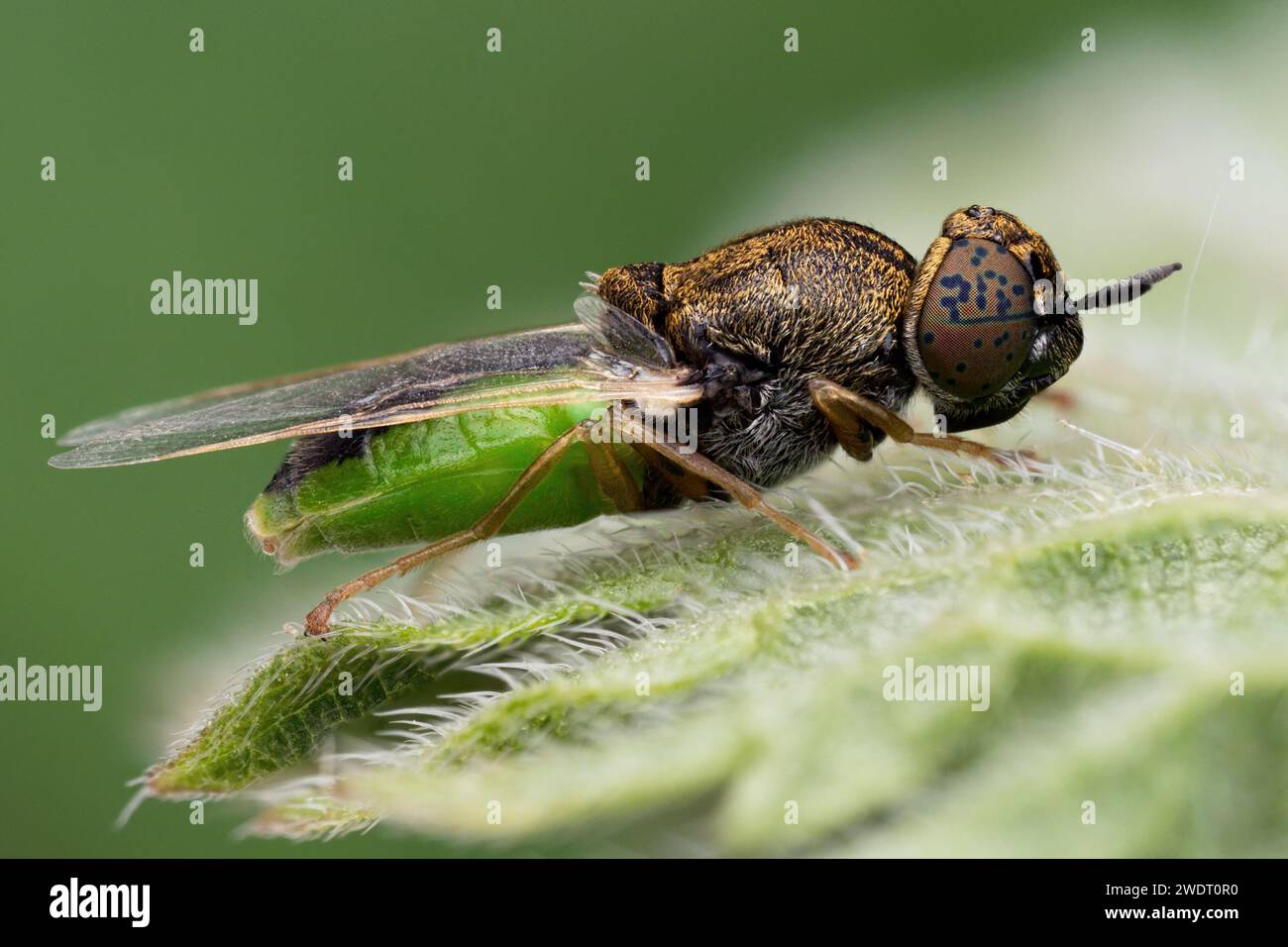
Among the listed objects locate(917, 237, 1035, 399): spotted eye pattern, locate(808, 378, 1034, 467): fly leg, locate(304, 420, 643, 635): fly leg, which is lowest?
locate(304, 420, 643, 635): fly leg

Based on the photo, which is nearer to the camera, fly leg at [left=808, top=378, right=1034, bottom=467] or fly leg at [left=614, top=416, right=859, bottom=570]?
fly leg at [left=614, top=416, right=859, bottom=570]

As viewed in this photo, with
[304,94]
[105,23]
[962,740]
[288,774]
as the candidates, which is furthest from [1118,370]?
[105,23]

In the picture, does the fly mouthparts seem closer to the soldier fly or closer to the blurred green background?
the soldier fly

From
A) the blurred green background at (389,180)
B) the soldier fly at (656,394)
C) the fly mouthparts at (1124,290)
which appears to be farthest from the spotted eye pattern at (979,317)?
the blurred green background at (389,180)

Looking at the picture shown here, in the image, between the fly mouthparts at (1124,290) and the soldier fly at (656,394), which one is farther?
the soldier fly at (656,394)

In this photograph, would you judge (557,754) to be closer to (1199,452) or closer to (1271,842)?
(1271,842)

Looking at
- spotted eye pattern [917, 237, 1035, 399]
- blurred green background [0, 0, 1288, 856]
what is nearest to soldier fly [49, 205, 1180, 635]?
spotted eye pattern [917, 237, 1035, 399]

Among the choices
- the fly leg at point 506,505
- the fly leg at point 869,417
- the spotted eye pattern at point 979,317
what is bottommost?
the fly leg at point 506,505

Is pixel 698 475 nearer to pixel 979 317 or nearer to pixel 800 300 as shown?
pixel 800 300

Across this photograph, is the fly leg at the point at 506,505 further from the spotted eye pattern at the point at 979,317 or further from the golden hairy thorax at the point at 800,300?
the spotted eye pattern at the point at 979,317
